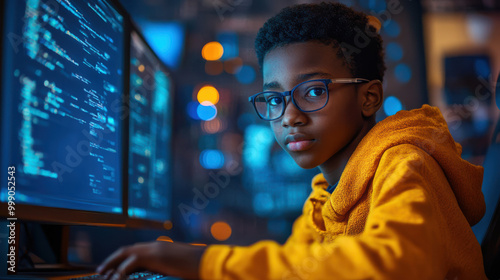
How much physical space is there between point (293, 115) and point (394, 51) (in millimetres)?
1899

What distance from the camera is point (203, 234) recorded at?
2.61 m

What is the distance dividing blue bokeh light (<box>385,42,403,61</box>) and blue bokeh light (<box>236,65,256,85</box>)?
924 millimetres

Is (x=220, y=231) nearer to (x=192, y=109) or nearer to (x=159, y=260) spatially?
(x=192, y=109)

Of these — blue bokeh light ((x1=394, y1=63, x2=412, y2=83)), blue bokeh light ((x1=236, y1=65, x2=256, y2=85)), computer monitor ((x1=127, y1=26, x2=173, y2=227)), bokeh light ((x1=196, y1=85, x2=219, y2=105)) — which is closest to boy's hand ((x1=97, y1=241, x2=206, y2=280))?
computer monitor ((x1=127, y1=26, x2=173, y2=227))

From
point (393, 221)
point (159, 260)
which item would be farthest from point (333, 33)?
point (159, 260)

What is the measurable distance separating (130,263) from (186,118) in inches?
90.3

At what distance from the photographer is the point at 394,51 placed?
96.5 inches

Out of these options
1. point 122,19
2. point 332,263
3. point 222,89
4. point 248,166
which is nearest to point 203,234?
point 248,166

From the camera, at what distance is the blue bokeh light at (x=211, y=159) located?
2.75 metres

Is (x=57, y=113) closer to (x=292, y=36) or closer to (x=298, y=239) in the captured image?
(x=292, y=36)

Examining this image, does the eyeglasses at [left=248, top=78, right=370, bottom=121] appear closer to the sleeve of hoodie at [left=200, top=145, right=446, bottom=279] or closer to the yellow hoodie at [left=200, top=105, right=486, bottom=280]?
the yellow hoodie at [left=200, top=105, right=486, bottom=280]

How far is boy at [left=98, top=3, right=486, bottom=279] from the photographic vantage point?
0.50 meters

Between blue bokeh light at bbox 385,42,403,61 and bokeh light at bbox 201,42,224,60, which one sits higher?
bokeh light at bbox 201,42,224,60

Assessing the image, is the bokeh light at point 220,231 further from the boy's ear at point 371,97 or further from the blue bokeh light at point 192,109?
the boy's ear at point 371,97
